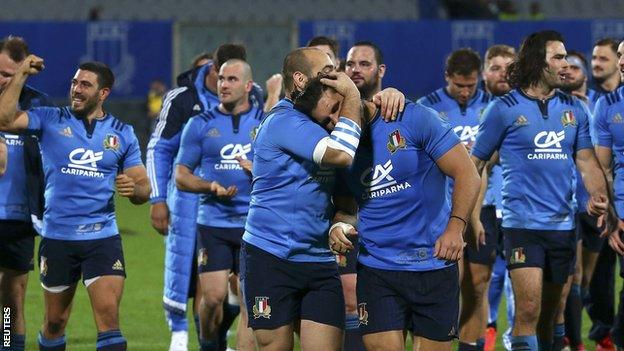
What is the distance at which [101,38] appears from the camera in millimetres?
23594

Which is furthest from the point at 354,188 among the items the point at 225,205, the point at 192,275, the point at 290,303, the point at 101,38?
the point at 101,38

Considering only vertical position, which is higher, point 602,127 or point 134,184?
point 602,127

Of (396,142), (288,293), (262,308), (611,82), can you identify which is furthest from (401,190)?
(611,82)

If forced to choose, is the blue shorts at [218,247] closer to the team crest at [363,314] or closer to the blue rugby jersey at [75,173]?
the blue rugby jersey at [75,173]

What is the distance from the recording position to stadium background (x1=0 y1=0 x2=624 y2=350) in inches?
929

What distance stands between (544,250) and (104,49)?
17.2 m

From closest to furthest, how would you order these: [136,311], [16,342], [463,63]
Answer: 1. [16,342]
2. [463,63]
3. [136,311]

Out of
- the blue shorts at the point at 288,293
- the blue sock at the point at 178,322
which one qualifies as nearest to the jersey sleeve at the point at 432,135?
the blue shorts at the point at 288,293

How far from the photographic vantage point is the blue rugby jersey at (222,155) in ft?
27.7

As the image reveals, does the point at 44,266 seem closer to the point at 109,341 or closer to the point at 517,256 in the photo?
the point at 109,341

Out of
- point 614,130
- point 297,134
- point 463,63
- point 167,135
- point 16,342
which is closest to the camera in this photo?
point 297,134

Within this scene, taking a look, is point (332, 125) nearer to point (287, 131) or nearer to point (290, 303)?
point (287, 131)

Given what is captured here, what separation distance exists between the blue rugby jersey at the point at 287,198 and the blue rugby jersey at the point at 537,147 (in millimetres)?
1605

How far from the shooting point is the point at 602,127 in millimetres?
7863
